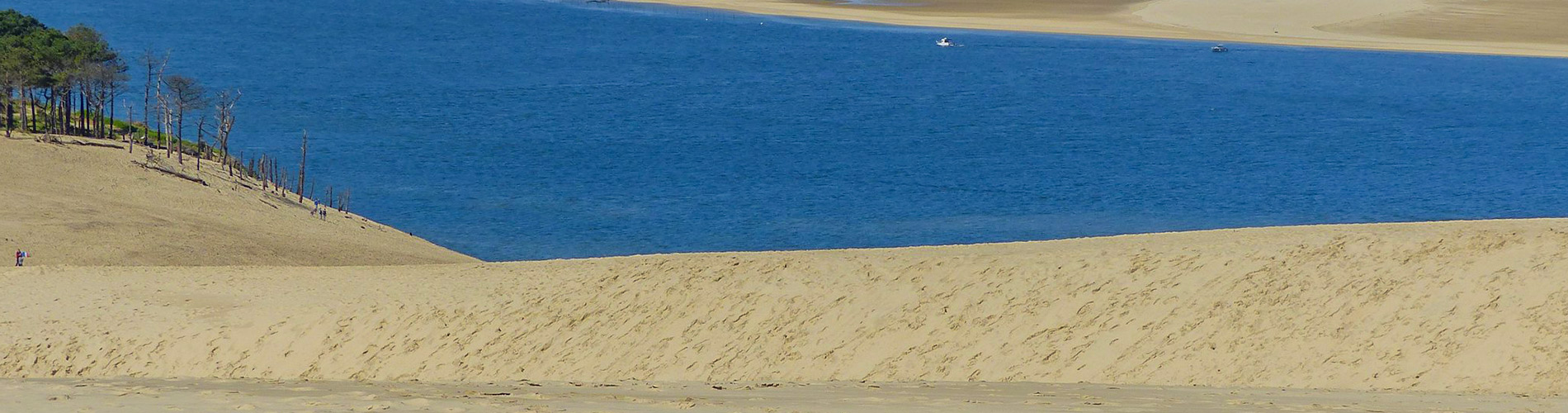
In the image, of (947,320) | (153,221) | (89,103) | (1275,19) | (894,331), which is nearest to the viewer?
(894,331)

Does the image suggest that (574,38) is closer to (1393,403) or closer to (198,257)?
(198,257)

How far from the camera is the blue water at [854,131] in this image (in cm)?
6750

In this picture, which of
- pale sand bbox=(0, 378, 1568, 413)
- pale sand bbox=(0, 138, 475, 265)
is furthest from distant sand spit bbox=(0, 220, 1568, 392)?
pale sand bbox=(0, 138, 475, 265)

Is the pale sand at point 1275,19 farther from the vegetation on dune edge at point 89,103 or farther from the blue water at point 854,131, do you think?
the vegetation on dune edge at point 89,103

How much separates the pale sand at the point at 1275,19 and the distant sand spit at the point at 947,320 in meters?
112

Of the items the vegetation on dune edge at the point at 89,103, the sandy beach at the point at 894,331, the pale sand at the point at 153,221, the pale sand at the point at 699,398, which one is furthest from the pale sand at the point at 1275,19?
the pale sand at the point at 699,398

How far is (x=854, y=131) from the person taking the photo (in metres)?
92.7

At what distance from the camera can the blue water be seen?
67.5m

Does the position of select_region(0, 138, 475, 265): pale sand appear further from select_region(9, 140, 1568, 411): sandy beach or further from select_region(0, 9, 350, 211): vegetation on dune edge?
select_region(9, 140, 1568, 411): sandy beach

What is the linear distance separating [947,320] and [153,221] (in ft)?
96.8

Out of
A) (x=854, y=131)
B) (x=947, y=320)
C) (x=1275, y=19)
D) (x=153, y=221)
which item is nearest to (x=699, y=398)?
(x=947, y=320)

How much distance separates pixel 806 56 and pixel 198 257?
9060 cm

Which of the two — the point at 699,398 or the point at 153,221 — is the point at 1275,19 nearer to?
the point at 153,221

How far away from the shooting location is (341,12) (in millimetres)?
174750
